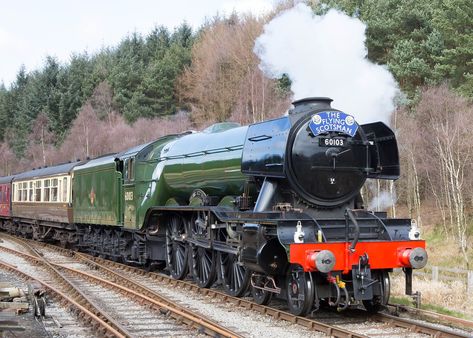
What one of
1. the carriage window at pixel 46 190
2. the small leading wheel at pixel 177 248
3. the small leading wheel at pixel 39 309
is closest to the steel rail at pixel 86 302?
the small leading wheel at pixel 39 309

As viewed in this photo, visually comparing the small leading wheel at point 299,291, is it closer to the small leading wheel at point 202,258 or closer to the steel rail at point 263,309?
the steel rail at point 263,309

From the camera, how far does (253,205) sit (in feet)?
31.0

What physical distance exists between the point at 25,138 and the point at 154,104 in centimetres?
1916

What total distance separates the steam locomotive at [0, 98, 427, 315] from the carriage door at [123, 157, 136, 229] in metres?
0.70

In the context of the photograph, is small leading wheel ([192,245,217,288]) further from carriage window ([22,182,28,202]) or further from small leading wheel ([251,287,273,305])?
carriage window ([22,182,28,202])

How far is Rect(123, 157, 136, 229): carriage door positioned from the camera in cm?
1349

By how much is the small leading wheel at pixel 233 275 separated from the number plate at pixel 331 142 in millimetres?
2494

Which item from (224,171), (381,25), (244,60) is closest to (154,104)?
(244,60)

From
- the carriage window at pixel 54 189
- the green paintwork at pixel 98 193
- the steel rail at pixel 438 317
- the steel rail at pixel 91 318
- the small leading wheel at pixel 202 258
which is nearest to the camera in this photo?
the steel rail at pixel 91 318

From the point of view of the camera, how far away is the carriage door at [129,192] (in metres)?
13.5

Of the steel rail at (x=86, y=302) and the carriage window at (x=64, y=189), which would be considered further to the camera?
the carriage window at (x=64, y=189)

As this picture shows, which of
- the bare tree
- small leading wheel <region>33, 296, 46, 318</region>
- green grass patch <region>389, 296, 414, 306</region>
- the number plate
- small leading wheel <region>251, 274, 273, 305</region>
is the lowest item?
green grass patch <region>389, 296, 414, 306</region>

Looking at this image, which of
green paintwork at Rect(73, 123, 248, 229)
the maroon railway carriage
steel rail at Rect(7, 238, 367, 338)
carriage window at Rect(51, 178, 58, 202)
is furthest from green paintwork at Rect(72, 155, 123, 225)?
carriage window at Rect(51, 178, 58, 202)

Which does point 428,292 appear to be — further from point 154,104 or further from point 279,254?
point 154,104
